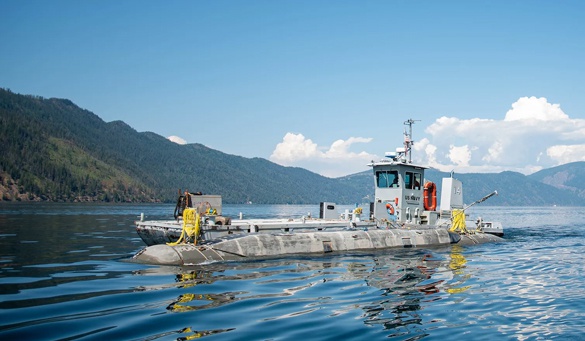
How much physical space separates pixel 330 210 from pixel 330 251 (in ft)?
32.4

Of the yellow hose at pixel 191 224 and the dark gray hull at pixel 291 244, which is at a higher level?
the yellow hose at pixel 191 224

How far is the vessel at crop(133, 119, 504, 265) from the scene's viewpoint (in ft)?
77.5

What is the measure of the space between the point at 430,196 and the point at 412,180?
3610 millimetres

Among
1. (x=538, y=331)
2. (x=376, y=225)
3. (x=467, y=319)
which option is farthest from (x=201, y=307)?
(x=376, y=225)

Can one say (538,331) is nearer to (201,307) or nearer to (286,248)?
(201,307)

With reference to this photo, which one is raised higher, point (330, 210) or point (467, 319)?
point (330, 210)

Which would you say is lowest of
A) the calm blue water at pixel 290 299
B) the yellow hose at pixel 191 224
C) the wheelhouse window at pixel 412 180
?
the calm blue water at pixel 290 299

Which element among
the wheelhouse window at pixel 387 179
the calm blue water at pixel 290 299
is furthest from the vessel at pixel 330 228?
the calm blue water at pixel 290 299

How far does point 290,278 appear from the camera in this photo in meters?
19.1

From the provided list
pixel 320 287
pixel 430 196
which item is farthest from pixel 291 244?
pixel 430 196

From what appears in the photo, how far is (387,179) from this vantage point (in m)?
36.9

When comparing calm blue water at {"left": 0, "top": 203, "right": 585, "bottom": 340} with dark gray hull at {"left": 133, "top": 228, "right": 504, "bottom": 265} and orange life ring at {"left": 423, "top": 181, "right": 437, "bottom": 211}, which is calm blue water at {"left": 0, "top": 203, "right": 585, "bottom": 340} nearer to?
dark gray hull at {"left": 133, "top": 228, "right": 504, "bottom": 265}

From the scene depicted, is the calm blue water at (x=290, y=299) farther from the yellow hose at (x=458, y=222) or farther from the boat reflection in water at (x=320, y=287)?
the yellow hose at (x=458, y=222)

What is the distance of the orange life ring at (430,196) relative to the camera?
130 ft
